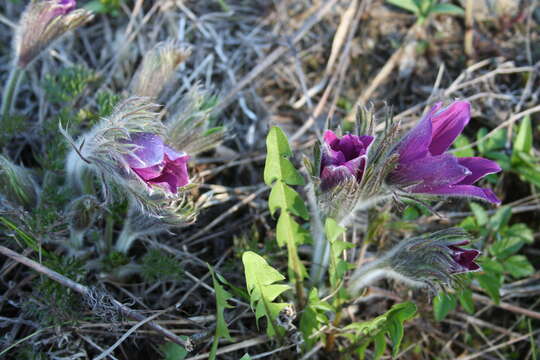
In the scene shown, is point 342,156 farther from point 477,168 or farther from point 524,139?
point 524,139

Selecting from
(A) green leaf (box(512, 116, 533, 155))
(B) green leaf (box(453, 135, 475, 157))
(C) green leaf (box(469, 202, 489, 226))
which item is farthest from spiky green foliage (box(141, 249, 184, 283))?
(A) green leaf (box(512, 116, 533, 155))

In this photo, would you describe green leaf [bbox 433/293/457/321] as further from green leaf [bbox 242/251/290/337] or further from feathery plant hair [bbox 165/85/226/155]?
feathery plant hair [bbox 165/85/226/155]

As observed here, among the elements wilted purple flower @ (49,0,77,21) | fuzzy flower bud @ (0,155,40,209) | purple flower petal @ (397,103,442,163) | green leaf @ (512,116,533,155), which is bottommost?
fuzzy flower bud @ (0,155,40,209)

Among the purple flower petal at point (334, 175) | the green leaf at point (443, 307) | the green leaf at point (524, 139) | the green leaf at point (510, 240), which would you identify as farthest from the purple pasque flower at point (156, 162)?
the green leaf at point (524, 139)

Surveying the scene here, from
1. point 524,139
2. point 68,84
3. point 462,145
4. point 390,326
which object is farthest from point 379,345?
point 68,84

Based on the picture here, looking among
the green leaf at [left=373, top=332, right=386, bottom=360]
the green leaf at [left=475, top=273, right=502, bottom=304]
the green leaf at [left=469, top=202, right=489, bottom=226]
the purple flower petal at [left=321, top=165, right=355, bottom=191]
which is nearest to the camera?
the purple flower petal at [left=321, top=165, right=355, bottom=191]

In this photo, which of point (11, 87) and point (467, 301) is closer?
point (467, 301)
